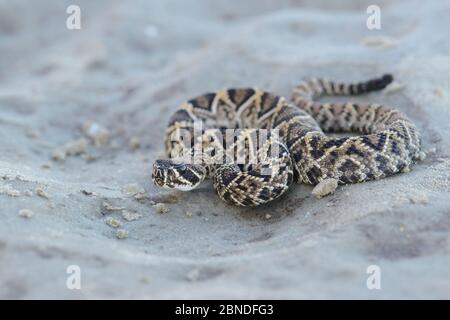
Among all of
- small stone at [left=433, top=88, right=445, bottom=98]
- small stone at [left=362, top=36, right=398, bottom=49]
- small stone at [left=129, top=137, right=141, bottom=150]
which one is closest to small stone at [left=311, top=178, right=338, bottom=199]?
small stone at [left=433, top=88, right=445, bottom=98]

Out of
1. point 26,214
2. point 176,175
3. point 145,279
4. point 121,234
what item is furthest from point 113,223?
point 145,279

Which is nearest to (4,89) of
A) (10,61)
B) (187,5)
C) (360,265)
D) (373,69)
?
(10,61)

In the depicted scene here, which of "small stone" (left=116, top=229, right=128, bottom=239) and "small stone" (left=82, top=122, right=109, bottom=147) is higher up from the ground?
"small stone" (left=82, top=122, right=109, bottom=147)

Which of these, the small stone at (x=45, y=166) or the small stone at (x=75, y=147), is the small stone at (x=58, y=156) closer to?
the small stone at (x=75, y=147)

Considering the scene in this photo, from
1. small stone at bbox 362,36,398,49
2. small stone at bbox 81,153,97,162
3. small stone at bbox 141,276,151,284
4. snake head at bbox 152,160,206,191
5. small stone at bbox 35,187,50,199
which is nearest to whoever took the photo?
small stone at bbox 141,276,151,284

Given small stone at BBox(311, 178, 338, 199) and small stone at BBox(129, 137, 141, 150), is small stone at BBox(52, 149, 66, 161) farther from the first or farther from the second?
small stone at BBox(311, 178, 338, 199)

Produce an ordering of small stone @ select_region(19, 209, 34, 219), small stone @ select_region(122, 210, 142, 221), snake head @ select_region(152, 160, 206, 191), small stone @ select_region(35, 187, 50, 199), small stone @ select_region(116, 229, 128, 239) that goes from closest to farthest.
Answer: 1. small stone @ select_region(19, 209, 34, 219)
2. small stone @ select_region(116, 229, 128, 239)
3. small stone @ select_region(35, 187, 50, 199)
4. small stone @ select_region(122, 210, 142, 221)
5. snake head @ select_region(152, 160, 206, 191)
